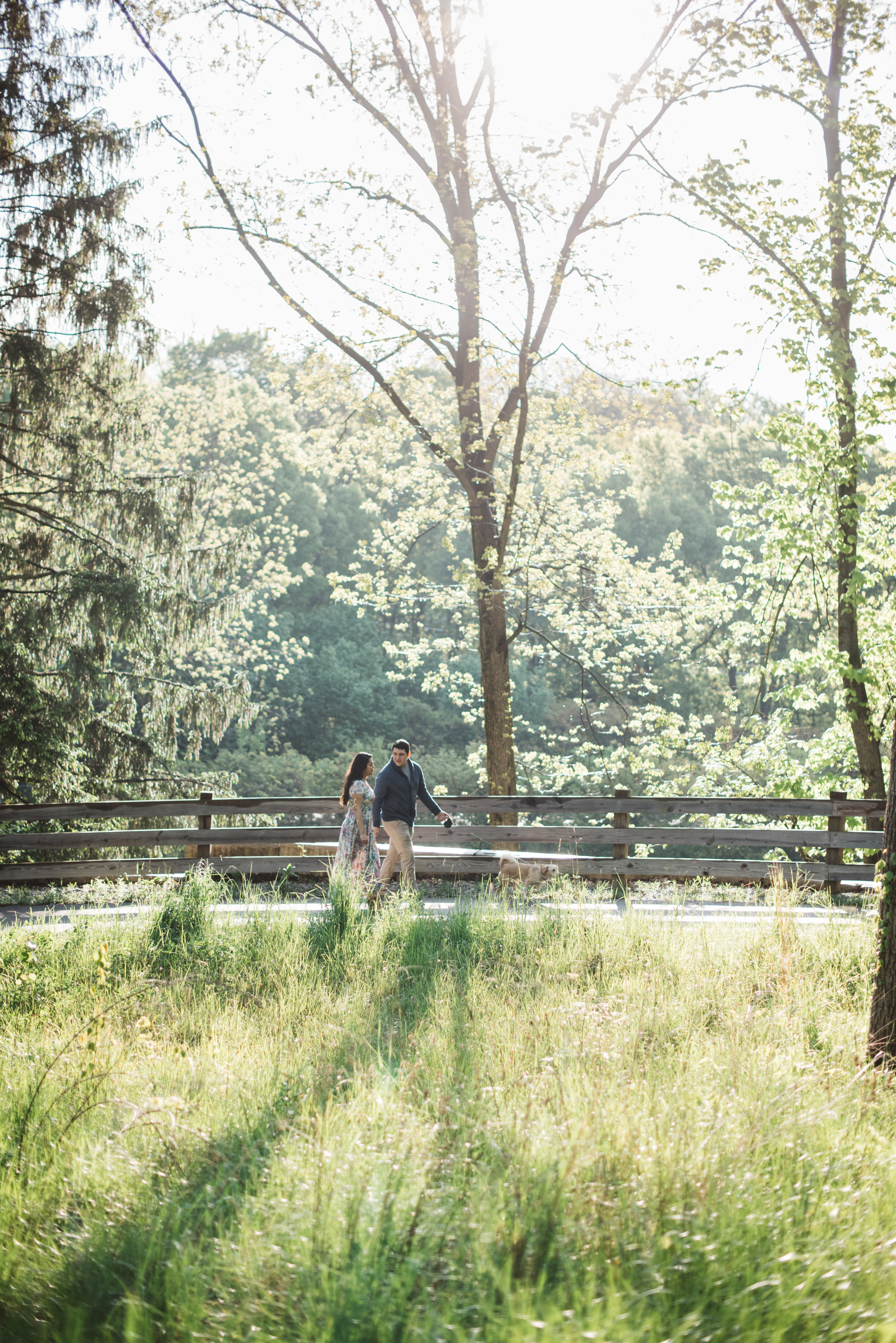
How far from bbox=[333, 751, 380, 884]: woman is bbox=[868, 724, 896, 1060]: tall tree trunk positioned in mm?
6233

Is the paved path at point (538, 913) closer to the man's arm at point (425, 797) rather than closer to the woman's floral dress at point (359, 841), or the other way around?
the woman's floral dress at point (359, 841)

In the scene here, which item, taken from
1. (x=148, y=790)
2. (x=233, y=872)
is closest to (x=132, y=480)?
(x=148, y=790)

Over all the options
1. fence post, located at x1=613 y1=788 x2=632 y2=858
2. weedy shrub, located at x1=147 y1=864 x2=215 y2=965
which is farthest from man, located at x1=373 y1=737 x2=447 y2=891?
fence post, located at x1=613 y1=788 x2=632 y2=858

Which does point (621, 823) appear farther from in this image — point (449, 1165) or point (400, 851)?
point (449, 1165)

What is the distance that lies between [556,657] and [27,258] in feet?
84.3

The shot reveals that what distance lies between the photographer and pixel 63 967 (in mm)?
7480

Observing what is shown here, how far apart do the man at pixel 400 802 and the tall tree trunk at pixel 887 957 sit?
18.9 feet

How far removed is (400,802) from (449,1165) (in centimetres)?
718

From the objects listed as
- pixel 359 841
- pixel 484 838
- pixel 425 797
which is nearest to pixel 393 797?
pixel 425 797

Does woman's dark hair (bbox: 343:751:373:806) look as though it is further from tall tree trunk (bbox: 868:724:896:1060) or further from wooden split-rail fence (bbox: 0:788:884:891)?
tall tree trunk (bbox: 868:724:896:1060)

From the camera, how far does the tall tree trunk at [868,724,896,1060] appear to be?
523 cm

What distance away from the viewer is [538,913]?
889 cm

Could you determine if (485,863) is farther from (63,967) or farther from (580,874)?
(63,967)

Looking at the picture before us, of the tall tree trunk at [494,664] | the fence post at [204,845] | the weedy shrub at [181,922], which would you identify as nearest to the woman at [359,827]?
the weedy shrub at [181,922]
